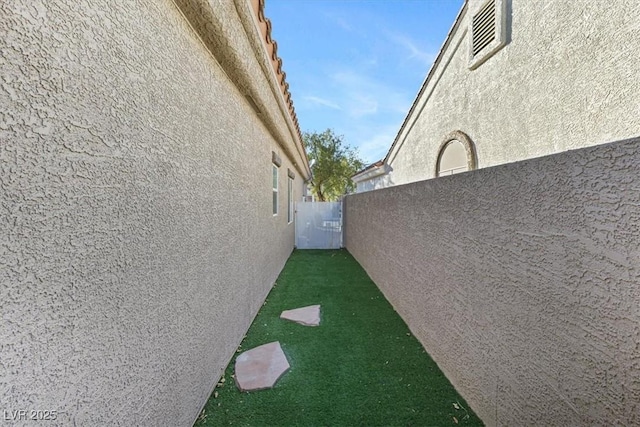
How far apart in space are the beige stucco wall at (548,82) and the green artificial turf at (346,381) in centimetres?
471

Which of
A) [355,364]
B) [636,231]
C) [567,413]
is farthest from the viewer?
[355,364]

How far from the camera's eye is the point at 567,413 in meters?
1.62

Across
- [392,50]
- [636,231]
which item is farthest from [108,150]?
[392,50]

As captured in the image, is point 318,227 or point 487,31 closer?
point 487,31

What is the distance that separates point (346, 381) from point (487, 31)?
913 centimetres

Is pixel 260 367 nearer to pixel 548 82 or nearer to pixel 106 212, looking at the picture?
pixel 106 212

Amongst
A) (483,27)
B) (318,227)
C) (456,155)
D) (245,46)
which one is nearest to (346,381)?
(245,46)

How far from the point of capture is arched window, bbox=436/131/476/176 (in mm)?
7547

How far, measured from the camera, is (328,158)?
25266mm

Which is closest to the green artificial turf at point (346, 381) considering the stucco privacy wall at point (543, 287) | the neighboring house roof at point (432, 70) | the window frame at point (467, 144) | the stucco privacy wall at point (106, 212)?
the stucco privacy wall at point (543, 287)

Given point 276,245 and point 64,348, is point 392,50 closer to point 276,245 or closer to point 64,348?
point 276,245

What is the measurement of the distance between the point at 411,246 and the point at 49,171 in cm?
432

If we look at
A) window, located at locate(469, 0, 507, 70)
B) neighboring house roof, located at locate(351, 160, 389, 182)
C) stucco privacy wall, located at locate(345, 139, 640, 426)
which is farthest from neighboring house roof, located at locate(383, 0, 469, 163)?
stucco privacy wall, located at locate(345, 139, 640, 426)

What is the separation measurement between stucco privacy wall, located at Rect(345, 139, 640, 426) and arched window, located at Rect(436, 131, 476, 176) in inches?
204
